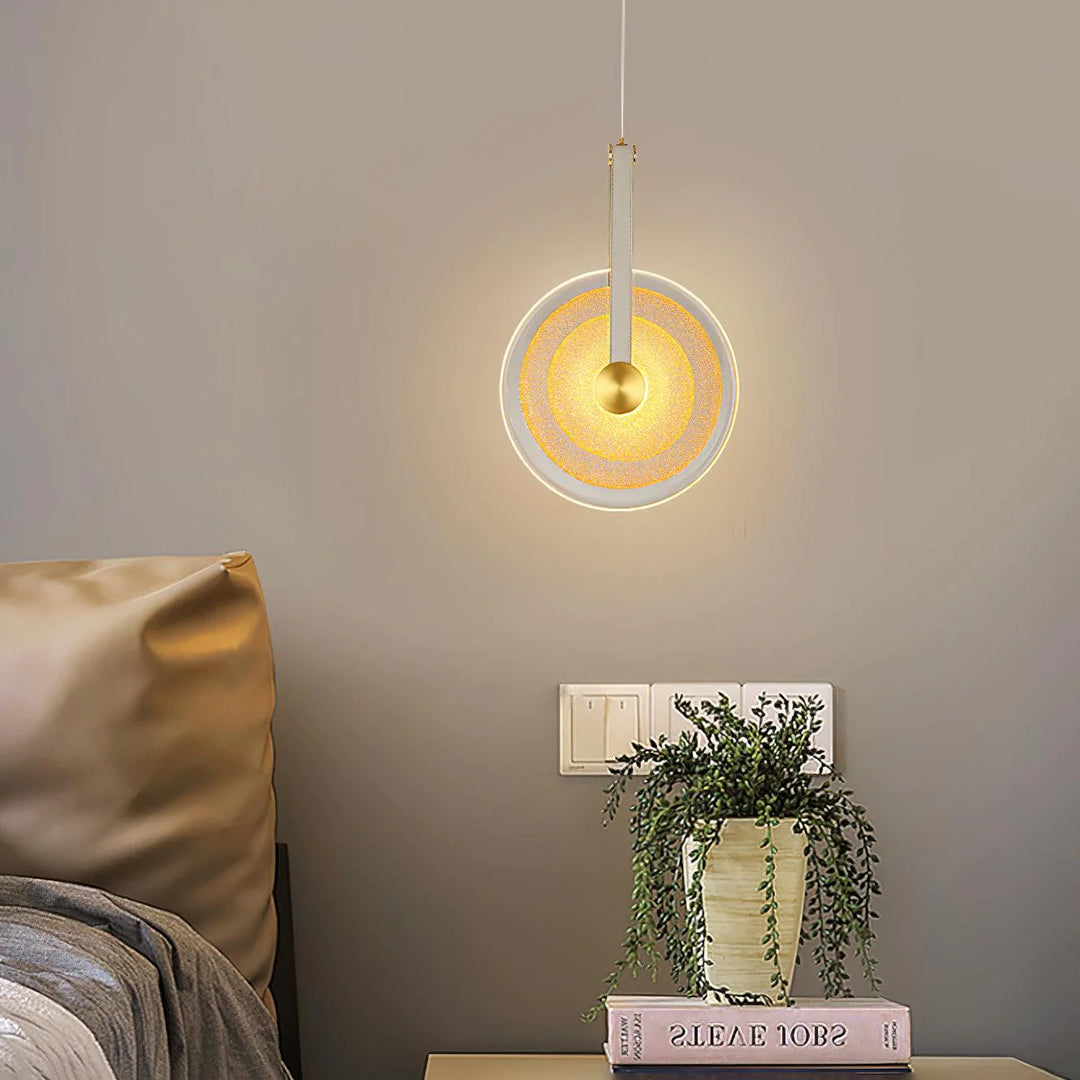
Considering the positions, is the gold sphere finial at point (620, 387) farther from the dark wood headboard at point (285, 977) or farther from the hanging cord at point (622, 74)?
the dark wood headboard at point (285, 977)

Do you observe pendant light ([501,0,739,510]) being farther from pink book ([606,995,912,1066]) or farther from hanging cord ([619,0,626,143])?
pink book ([606,995,912,1066])

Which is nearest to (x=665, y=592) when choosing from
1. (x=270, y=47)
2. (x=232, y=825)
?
(x=232, y=825)

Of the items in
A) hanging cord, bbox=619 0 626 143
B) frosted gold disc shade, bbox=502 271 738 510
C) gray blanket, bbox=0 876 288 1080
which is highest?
hanging cord, bbox=619 0 626 143

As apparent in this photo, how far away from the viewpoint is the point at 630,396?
4.70 feet

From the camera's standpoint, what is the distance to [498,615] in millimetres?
1624

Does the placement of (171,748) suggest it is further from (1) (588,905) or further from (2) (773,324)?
(2) (773,324)

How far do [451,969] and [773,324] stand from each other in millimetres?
877

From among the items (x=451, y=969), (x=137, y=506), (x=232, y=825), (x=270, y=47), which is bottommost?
(x=451, y=969)

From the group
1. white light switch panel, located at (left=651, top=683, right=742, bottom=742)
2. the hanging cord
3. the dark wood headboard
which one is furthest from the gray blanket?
the hanging cord

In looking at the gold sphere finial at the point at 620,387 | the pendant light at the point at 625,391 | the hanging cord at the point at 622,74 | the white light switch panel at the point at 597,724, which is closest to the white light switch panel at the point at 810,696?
the white light switch panel at the point at 597,724

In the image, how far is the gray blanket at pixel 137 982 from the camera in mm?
1003

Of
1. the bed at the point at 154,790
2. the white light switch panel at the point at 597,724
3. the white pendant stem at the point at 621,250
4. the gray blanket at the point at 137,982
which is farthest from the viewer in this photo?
the white light switch panel at the point at 597,724

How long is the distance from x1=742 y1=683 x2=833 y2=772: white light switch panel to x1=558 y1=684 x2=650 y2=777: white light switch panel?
124 millimetres

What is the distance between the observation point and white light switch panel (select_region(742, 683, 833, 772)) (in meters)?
1.60
